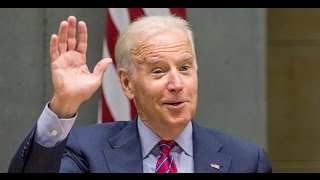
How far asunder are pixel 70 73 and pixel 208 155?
0.59 metres

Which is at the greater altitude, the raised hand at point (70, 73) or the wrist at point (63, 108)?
the raised hand at point (70, 73)

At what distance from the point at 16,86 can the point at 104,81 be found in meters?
0.75

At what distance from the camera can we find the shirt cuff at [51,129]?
2282 millimetres

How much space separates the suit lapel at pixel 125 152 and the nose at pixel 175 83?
9.7 inches

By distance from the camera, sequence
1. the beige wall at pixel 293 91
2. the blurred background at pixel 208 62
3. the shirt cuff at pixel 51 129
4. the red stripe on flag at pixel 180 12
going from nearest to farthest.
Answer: the shirt cuff at pixel 51 129 → the red stripe on flag at pixel 180 12 → the blurred background at pixel 208 62 → the beige wall at pixel 293 91

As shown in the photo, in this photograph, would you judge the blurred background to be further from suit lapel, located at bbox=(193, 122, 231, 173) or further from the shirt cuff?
the shirt cuff

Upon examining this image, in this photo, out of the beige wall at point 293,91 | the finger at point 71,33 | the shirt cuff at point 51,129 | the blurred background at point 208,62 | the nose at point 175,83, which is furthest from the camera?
the beige wall at point 293,91

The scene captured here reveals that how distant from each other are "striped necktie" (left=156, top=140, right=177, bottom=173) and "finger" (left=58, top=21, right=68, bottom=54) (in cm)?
50

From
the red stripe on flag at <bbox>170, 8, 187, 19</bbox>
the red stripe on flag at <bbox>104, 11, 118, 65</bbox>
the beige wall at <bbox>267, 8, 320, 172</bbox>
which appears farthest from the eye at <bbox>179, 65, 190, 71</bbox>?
the beige wall at <bbox>267, 8, 320, 172</bbox>

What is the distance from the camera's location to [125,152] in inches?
105

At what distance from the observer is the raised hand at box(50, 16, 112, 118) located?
2299 millimetres

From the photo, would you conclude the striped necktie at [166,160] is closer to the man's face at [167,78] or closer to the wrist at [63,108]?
the man's face at [167,78]

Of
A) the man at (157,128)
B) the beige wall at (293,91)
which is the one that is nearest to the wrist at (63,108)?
the man at (157,128)
